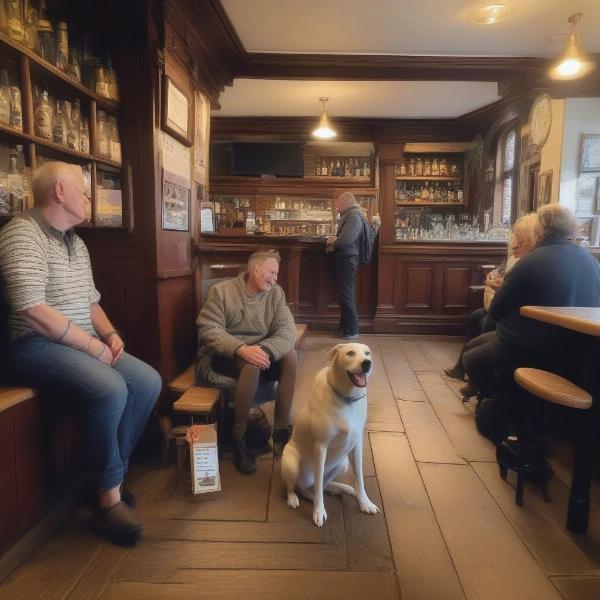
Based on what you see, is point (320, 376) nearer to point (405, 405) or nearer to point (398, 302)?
point (405, 405)

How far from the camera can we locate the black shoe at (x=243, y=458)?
227 cm

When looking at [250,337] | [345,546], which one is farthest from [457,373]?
[345,546]

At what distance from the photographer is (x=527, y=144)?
17.7 feet

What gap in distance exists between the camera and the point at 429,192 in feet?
24.2

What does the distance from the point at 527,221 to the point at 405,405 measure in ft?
4.50

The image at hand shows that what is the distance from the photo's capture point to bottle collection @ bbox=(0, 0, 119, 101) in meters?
1.90

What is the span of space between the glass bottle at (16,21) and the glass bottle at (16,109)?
7.4 inches

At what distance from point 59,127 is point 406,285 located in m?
4.07

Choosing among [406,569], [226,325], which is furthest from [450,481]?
[226,325]

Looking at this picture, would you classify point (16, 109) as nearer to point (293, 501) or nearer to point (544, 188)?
point (293, 501)

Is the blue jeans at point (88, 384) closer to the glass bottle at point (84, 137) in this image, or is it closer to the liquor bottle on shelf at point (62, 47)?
the glass bottle at point (84, 137)

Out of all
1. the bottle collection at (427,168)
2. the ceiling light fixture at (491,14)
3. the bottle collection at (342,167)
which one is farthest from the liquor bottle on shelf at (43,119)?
the bottle collection at (427,168)

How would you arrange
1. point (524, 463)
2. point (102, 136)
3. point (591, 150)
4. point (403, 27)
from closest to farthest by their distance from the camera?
point (524, 463) < point (102, 136) < point (403, 27) < point (591, 150)

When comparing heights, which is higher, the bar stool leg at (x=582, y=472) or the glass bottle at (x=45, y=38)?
the glass bottle at (x=45, y=38)
